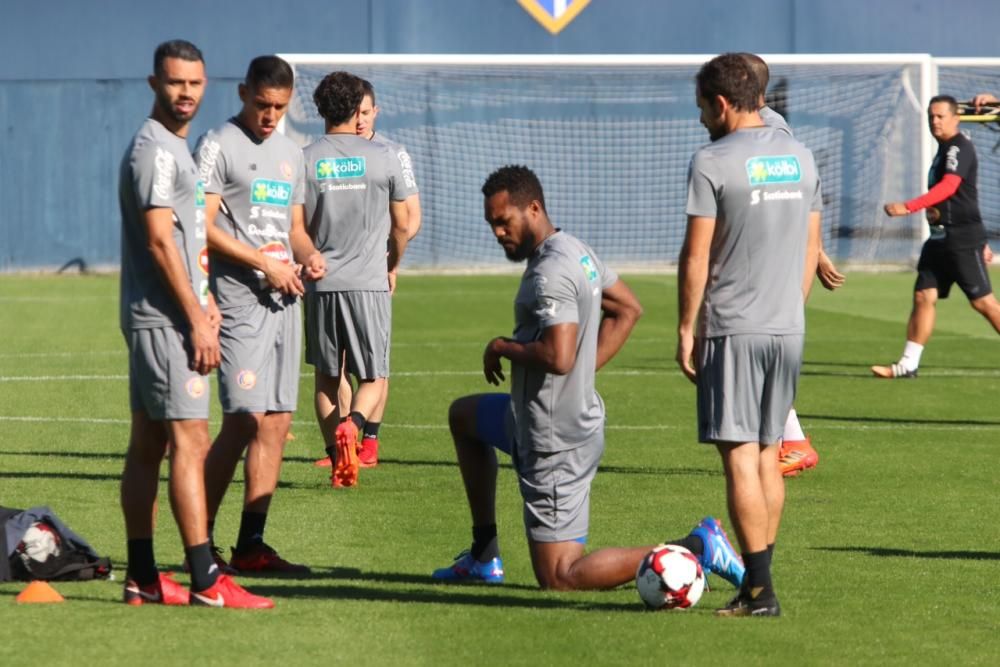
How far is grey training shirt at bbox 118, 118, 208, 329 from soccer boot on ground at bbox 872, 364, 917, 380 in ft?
34.5

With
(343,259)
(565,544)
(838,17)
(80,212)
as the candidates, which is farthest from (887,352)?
(80,212)

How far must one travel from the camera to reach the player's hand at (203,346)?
6.39m

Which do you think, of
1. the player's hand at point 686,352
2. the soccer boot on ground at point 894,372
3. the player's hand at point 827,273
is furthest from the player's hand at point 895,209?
the player's hand at point 686,352

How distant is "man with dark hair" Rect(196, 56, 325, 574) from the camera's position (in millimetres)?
7488

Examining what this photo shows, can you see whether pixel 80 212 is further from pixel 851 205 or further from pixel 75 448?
pixel 75 448

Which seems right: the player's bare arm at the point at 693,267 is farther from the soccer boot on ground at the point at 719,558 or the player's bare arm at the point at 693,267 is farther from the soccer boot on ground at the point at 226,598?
the soccer boot on ground at the point at 226,598

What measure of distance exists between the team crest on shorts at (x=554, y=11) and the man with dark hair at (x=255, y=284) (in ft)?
88.1

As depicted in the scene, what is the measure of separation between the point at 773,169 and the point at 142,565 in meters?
2.81

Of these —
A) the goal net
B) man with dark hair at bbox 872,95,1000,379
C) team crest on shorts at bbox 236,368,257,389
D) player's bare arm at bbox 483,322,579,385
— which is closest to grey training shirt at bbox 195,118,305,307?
team crest on shorts at bbox 236,368,257,389

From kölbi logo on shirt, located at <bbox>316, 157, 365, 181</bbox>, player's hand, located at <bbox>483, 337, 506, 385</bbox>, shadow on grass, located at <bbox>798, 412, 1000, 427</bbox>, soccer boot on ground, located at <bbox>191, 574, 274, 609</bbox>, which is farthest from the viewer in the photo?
shadow on grass, located at <bbox>798, 412, 1000, 427</bbox>

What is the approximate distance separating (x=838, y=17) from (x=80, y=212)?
15160 mm

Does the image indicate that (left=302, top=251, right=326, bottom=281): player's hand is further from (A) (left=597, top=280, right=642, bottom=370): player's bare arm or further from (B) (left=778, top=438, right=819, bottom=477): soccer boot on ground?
(B) (left=778, top=438, right=819, bottom=477): soccer boot on ground

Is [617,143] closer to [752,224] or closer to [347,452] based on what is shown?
[347,452]

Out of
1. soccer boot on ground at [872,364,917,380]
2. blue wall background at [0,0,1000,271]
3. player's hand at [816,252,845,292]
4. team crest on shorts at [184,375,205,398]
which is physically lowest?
soccer boot on ground at [872,364,917,380]
